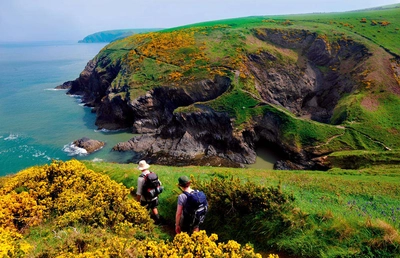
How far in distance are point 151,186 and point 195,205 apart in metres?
3.84

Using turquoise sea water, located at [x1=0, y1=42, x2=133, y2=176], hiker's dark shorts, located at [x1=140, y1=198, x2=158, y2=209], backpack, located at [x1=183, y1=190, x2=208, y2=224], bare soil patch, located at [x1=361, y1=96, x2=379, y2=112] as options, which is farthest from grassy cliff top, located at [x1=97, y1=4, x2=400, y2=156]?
backpack, located at [x1=183, y1=190, x2=208, y2=224]

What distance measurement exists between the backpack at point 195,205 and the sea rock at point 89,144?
49.5m

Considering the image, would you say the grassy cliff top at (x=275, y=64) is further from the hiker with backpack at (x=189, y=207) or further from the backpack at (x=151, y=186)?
the hiker with backpack at (x=189, y=207)

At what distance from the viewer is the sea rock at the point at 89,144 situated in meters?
54.4

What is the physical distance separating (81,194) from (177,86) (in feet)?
179

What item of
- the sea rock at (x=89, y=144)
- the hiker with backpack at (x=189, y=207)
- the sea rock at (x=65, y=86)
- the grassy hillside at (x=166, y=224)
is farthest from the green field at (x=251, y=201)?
the sea rock at (x=65, y=86)

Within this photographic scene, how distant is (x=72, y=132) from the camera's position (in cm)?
A: 6512

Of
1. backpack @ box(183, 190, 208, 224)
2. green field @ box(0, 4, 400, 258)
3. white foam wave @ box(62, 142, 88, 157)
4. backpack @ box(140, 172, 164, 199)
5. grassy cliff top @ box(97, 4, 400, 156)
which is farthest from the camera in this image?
white foam wave @ box(62, 142, 88, 157)

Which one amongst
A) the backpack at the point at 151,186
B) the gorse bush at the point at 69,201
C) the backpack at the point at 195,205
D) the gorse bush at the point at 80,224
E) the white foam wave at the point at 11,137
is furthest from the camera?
the white foam wave at the point at 11,137

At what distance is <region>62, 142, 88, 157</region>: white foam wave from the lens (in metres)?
52.7

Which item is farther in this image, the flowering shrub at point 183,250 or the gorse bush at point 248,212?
the gorse bush at point 248,212

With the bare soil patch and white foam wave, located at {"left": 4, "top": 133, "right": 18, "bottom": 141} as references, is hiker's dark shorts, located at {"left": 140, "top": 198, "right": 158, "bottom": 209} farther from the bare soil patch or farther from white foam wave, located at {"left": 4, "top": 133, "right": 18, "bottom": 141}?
white foam wave, located at {"left": 4, "top": 133, "right": 18, "bottom": 141}

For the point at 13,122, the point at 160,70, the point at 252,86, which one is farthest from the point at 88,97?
the point at 252,86

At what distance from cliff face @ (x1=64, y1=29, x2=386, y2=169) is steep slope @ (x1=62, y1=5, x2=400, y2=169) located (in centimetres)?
24
